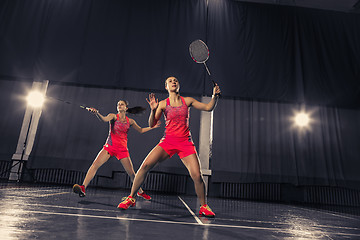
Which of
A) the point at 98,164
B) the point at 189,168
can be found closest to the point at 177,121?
the point at 189,168

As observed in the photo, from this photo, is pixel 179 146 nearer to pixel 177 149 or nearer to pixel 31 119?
pixel 177 149

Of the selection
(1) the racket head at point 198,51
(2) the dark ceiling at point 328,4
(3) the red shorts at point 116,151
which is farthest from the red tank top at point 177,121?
(2) the dark ceiling at point 328,4

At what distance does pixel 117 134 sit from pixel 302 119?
17.4 feet

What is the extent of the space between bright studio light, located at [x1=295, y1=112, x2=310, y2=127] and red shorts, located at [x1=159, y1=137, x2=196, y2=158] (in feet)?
16.6

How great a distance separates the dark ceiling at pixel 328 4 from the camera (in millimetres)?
7195

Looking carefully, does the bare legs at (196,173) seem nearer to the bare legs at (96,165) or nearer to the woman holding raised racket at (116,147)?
the woman holding raised racket at (116,147)

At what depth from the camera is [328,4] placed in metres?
7.36

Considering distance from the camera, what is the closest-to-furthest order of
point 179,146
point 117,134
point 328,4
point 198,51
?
point 179,146
point 198,51
point 117,134
point 328,4

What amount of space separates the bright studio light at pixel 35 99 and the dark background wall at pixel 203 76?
0.20 metres

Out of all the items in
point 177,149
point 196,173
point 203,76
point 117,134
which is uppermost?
point 203,76

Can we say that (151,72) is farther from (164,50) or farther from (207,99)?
(207,99)

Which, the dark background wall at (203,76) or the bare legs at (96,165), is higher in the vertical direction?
the dark background wall at (203,76)

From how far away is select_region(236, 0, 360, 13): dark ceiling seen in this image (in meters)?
7.19

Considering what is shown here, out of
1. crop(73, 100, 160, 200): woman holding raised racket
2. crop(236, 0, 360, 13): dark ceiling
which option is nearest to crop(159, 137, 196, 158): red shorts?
crop(73, 100, 160, 200): woman holding raised racket
